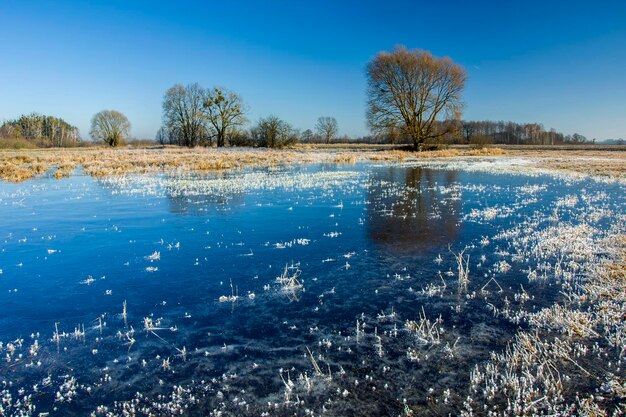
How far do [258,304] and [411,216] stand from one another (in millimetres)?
6611

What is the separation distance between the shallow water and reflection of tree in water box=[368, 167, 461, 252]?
0.26 ft

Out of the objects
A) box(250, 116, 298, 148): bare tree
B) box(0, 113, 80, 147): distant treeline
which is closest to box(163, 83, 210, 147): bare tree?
box(250, 116, 298, 148): bare tree

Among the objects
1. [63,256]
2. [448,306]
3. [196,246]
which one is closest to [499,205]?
[448,306]

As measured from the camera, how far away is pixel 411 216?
10.8 meters

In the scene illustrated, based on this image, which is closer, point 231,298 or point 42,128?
point 231,298

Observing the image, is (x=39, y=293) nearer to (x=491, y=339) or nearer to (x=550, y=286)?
(x=491, y=339)

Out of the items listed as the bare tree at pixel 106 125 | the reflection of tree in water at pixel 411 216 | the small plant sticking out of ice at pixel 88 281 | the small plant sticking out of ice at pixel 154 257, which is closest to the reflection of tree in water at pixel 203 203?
the small plant sticking out of ice at pixel 154 257

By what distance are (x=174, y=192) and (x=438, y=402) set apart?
47.2 feet

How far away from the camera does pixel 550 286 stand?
5.63 m

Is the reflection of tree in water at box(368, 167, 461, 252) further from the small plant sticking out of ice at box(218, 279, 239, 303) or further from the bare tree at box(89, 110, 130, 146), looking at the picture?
the bare tree at box(89, 110, 130, 146)

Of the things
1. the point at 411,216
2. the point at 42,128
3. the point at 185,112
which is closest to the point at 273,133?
the point at 185,112

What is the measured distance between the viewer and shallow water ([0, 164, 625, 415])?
3535 mm

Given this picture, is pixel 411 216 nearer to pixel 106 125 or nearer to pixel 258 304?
pixel 258 304

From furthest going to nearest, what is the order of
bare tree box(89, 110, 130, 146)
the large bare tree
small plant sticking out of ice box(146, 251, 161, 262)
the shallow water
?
bare tree box(89, 110, 130, 146), the large bare tree, small plant sticking out of ice box(146, 251, 161, 262), the shallow water
